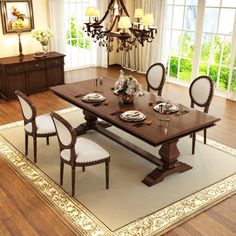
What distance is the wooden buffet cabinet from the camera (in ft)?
21.7

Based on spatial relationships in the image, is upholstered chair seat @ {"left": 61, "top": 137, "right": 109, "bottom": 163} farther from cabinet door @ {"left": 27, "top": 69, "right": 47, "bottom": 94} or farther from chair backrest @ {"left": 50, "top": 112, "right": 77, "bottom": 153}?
cabinet door @ {"left": 27, "top": 69, "right": 47, "bottom": 94}

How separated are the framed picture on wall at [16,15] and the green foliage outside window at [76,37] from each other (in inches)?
61.5

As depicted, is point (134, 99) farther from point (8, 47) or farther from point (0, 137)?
point (8, 47)

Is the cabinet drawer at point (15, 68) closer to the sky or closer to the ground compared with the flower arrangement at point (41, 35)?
closer to the ground

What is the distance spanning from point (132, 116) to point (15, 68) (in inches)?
140

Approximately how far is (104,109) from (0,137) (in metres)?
1.95

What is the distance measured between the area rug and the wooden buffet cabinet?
1.98m

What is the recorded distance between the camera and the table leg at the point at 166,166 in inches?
158

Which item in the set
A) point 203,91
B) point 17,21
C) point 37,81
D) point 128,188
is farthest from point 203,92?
point 17,21

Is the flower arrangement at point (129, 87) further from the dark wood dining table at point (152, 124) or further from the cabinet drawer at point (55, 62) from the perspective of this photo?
the cabinet drawer at point (55, 62)

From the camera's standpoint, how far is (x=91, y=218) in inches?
135

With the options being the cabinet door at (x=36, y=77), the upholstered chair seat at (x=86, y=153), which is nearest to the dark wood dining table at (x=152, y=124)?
the upholstered chair seat at (x=86, y=153)

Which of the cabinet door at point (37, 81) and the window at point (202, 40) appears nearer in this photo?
the window at point (202, 40)

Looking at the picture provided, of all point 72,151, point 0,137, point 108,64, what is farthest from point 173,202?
point 108,64
